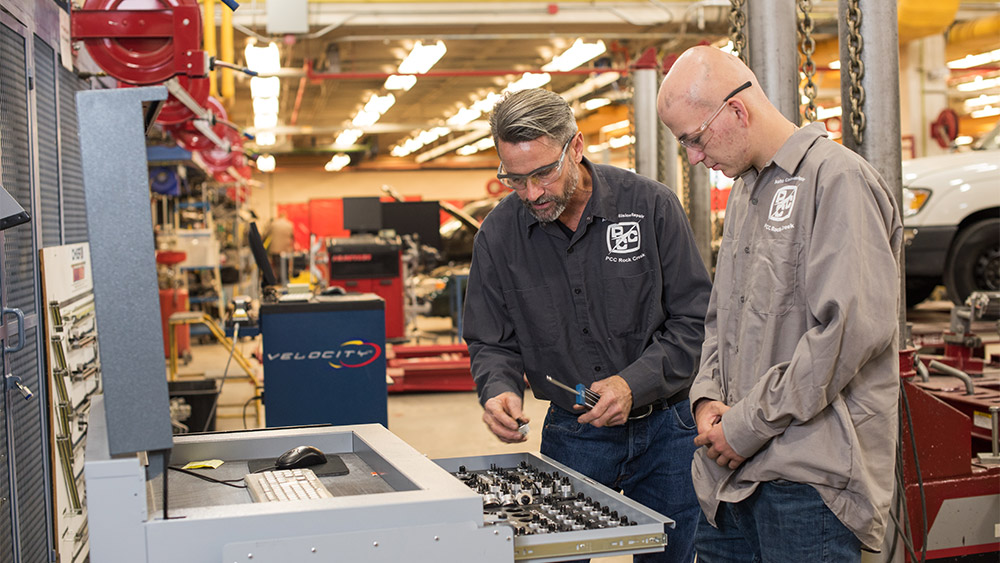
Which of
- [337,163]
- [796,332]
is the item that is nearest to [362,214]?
[796,332]

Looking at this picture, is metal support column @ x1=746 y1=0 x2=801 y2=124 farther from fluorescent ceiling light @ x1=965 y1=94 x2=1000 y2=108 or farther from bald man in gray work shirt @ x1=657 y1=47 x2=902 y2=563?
fluorescent ceiling light @ x1=965 y1=94 x2=1000 y2=108

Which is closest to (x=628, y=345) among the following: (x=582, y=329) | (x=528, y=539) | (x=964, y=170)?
(x=582, y=329)

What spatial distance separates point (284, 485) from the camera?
4.85 feet

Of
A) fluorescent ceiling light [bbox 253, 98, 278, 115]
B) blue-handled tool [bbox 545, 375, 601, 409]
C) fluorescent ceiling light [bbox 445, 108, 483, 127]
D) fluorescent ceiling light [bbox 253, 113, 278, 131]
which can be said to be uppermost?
fluorescent ceiling light [bbox 445, 108, 483, 127]

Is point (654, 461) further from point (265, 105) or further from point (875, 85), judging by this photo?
point (265, 105)

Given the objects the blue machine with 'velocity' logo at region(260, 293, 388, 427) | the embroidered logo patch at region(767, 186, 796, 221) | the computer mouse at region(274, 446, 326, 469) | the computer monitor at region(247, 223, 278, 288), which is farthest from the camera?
the computer monitor at region(247, 223, 278, 288)

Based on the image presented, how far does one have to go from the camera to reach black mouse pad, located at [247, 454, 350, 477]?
5.33 feet

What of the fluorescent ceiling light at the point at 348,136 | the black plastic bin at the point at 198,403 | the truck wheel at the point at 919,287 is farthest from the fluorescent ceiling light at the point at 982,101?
the black plastic bin at the point at 198,403

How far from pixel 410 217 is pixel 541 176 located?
8.34m

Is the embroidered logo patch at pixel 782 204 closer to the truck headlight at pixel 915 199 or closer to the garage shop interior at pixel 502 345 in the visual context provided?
the garage shop interior at pixel 502 345

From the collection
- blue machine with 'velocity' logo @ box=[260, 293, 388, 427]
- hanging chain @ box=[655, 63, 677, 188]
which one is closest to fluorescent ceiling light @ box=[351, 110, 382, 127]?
hanging chain @ box=[655, 63, 677, 188]

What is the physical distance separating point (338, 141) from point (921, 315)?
589 inches

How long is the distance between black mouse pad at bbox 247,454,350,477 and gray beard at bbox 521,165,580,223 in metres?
0.67

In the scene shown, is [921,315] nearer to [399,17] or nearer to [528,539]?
[399,17]
